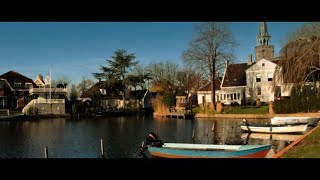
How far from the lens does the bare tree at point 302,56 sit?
74.8 feet

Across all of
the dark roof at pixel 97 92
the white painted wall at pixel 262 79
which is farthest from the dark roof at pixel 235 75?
the dark roof at pixel 97 92

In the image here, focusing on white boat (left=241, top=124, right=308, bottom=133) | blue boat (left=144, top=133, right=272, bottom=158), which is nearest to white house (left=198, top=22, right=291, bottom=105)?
white boat (left=241, top=124, right=308, bottom=133)

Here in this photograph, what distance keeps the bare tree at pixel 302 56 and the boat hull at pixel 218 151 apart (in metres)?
9.73

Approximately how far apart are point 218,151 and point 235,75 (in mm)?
42744

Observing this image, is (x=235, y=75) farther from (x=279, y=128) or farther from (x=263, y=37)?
(x=263, y=37)

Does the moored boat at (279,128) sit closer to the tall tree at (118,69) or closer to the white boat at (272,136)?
the white boat at (272,136)

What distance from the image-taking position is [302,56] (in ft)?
75.6

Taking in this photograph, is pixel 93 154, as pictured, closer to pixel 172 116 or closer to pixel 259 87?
pixel 172 116

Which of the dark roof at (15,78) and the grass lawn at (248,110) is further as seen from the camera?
the dark roof at (15,78)

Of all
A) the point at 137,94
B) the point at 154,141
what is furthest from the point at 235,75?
the point at 154,141

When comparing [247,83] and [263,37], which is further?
[263,37]
